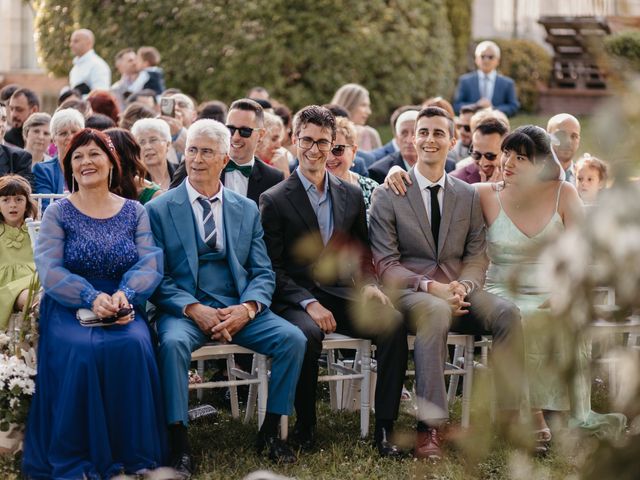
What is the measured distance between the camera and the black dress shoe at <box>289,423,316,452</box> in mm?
5445

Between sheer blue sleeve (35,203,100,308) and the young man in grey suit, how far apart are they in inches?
62.0

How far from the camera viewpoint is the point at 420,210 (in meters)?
5.96

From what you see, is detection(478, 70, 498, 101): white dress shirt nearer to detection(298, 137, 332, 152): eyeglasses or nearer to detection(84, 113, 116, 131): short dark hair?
detection(84, 113, 116, 131): short dark hair

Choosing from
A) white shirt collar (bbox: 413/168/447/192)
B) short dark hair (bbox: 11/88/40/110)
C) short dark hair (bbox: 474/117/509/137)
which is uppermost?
short dark hair (bbox: 11/88/40/110)

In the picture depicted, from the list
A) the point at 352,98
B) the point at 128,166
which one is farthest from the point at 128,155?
the point at 352,98

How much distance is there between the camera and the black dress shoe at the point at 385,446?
209 inches

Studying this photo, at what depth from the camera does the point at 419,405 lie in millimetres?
5602

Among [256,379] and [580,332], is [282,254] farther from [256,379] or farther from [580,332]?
[580,332]

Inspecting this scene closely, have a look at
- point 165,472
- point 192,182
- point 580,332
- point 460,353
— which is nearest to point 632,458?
point 580,332

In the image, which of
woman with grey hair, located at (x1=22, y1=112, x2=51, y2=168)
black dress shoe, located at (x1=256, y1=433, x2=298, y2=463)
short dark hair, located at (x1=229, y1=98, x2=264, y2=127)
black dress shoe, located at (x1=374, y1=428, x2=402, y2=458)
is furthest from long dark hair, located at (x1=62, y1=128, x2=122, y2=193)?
woman with grey hair, located at (x1=22, y1=112, x2=51, y2=168)

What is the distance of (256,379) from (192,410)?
58cm

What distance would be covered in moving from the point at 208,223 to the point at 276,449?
121 cm

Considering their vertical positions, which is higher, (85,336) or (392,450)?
(85,336)

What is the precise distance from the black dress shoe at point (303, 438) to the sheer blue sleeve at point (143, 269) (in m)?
1.05
